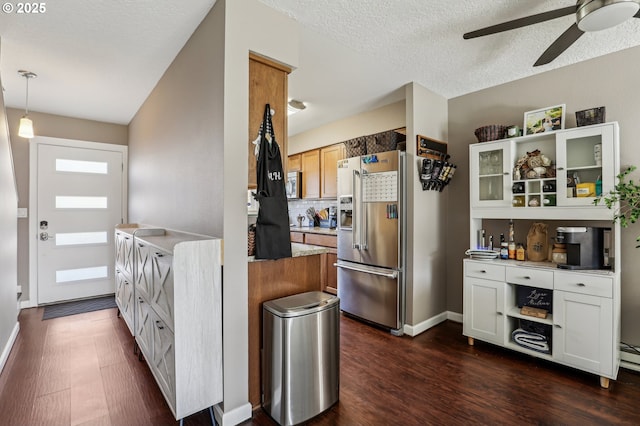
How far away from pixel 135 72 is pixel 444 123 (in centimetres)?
337

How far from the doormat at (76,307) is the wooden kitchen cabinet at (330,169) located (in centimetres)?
337

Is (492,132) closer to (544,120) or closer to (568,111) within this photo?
(544,120)

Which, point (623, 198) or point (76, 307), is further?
point (76, 307)

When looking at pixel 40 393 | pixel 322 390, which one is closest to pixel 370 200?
pixel 322 390

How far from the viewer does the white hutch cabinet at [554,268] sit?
225cm

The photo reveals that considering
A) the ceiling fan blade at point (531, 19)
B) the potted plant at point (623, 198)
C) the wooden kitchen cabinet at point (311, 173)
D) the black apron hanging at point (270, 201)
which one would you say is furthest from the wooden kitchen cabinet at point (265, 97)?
the wooden kitchen cabinet at point (311, 173)

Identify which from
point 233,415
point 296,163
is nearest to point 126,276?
point 233,415

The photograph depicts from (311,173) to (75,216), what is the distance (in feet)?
11.5

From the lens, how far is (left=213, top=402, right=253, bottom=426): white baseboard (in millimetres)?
1784

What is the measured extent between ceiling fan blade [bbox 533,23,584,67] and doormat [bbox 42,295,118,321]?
534 cm

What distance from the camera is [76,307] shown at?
4.01m

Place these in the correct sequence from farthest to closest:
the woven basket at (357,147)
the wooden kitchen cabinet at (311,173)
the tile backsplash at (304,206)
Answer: the tile backsplash at (304,206) → the wooden kitchen cabinet at (311,173) → the woven basket at (357,147)

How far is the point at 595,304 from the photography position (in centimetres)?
225

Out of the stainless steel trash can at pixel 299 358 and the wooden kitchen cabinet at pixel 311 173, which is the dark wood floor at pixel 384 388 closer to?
the stainless steel trash can at pixel 299 358
